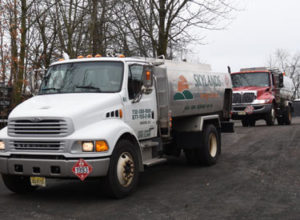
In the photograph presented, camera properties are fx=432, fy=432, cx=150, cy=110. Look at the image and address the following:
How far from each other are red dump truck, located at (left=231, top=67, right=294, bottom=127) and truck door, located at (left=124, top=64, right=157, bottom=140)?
1399 centimetres

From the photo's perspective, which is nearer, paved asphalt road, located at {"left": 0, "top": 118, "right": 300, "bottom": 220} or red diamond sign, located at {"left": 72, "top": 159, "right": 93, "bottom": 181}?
paved asphalt road, located at {"left": 0, "top": 118, "right": 300, "bottom": 220}

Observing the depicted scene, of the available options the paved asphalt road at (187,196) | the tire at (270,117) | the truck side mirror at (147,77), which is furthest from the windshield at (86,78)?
the tire at (270,117)

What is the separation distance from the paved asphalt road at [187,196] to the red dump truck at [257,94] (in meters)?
11.0

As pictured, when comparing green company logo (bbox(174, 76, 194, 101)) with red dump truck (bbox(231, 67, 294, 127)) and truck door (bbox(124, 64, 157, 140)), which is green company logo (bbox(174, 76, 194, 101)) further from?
red dump truck (bbox(231, 67, 294, 127))

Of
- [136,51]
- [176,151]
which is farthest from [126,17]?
[176,151]

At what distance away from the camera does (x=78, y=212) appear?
6340 mm

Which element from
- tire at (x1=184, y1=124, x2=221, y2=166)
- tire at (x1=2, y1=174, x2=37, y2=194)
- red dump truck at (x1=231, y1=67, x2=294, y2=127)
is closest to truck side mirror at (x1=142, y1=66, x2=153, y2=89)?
tire at (x1=2, y1=174, x2=37, y2=194)

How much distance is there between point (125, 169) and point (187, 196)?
1.13 m

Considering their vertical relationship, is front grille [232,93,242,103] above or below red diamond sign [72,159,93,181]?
above

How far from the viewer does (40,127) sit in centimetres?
686

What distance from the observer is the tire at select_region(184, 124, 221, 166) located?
1048cm

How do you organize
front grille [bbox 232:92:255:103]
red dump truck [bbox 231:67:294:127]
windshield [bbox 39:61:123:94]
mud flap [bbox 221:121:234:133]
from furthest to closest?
front grille [bbox 232:92:255:103]
red dump truck [bbox 231:67:294:127]
mud flap [bbox 221:121:234:133]
windshield [bbox 39:61:123:94]

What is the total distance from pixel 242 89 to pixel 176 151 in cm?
1239

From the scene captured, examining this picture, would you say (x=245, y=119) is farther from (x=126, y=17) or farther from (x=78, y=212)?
(x=78, y=212)
